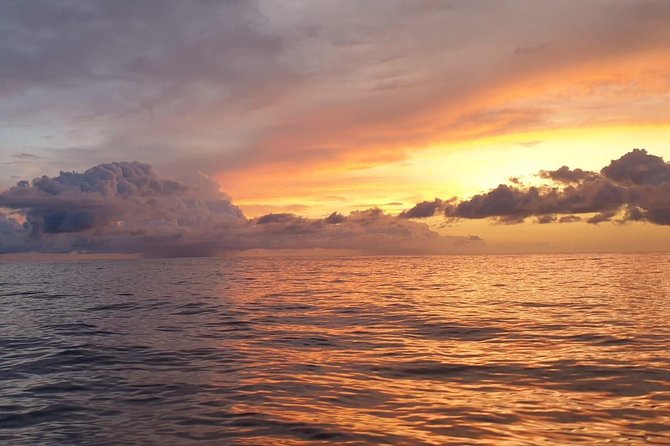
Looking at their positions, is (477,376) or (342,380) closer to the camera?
(342,380)

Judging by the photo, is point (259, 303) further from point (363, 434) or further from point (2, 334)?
point (363, 434)

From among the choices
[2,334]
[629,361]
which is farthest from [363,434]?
[2,334]

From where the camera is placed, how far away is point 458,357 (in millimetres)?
19875

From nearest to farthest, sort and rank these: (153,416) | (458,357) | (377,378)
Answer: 1. (153,416)
2. (377,378)
3. (458,357)

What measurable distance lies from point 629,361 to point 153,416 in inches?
636

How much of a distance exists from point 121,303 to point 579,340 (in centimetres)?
3798

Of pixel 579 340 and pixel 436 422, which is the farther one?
pixel 579 340

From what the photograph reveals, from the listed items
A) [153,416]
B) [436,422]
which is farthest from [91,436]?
[436,422]

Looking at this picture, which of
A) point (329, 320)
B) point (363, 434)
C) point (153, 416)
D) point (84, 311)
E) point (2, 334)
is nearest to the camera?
point (363, 434)

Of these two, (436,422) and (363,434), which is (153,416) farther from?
(436,422)

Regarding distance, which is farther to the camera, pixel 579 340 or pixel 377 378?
pixel 579 340

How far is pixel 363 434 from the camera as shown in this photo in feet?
37.4

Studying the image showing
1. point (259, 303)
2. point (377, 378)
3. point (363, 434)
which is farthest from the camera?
point (259, 303)

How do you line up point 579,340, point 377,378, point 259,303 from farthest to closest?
point 259,303
point 579,340
point 377,378
